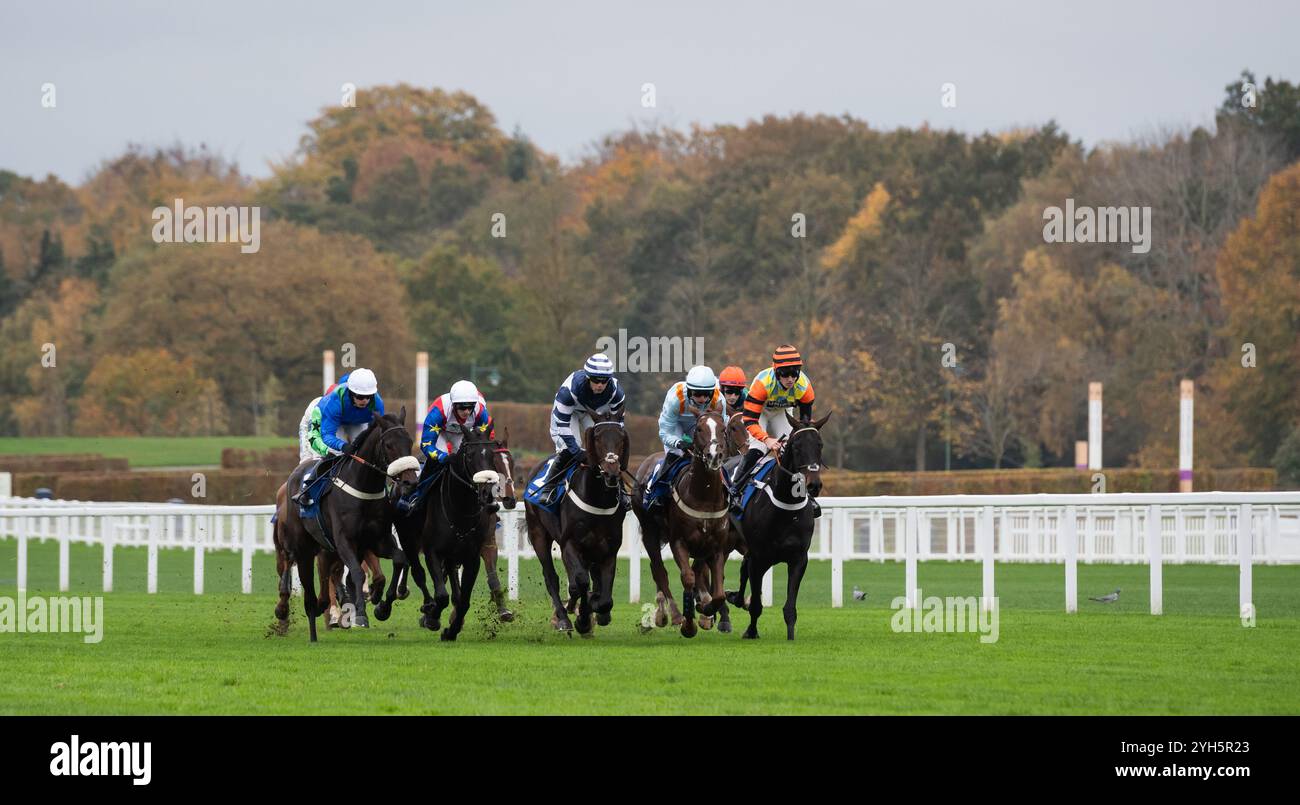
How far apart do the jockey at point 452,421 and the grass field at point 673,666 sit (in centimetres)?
Answer: 125

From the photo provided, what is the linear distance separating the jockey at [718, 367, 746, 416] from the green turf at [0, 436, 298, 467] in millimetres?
39096

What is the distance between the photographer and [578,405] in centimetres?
1343

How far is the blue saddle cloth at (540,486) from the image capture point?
1337 centimetres

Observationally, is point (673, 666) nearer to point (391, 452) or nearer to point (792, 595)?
point (792, 595)

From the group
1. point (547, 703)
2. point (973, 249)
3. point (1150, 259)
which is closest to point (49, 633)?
point (547, 703)

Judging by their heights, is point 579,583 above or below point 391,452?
below

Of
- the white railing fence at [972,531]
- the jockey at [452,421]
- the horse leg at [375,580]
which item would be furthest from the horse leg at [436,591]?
the white railing fence at [972,531]

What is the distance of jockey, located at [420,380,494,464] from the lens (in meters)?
13.5

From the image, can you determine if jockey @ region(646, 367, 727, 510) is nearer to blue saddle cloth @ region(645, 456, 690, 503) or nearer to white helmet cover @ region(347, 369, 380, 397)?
blue saddle cloth @ region(645, 456, 690, 503)

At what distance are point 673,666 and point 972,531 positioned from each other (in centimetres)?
2097

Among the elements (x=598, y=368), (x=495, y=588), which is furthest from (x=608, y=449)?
(x=495, y=588)

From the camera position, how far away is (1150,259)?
51.1m
